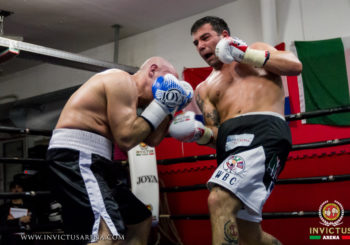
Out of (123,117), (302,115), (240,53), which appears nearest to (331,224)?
(302,115)

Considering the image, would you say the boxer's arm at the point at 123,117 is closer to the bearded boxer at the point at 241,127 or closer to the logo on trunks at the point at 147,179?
the bearded boxer at the point at 241,127

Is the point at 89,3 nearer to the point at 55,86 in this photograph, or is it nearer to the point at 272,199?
the point at 55,86

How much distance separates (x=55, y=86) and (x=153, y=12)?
248 cm

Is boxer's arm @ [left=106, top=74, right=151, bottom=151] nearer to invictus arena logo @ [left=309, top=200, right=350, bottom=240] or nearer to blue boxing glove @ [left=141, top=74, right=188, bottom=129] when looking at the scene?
blue boxing glove @ [left=141, top=74, right=188, bottom=129]

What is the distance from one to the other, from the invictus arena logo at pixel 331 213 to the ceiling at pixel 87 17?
2969 millimetres

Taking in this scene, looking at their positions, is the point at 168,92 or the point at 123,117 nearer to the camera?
the point at 123,117

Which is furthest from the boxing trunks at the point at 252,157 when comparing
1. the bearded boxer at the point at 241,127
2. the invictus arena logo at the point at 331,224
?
the invictus arena logo at the point at 331,224

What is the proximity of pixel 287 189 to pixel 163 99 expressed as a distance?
1.83 metres

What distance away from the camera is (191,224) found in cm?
409

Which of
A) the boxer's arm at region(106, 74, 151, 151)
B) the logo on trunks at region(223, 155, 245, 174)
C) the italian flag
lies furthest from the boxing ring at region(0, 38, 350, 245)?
→ the boxer's arm at region(106, 74, 151, 151)

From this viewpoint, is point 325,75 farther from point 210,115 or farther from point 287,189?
point 210,115

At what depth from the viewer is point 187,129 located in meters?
2.39

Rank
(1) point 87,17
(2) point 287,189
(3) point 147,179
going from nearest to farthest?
(2) point 287,189 → (3) point 147,179 → (1) point 87,17

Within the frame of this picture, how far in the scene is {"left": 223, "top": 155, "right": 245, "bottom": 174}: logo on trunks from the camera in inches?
80.4
